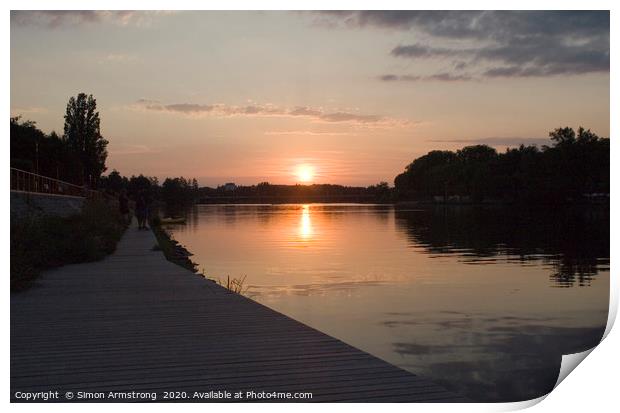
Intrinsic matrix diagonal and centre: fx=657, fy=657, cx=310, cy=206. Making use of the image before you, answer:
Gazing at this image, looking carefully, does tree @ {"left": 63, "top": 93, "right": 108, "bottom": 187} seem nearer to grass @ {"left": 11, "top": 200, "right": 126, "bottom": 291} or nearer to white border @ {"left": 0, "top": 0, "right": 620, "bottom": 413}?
grass @ {"left": 11, "top": 200, "right": 126, "bottom": 291}

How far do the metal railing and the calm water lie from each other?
556 centimetres

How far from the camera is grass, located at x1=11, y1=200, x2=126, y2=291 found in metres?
9.98

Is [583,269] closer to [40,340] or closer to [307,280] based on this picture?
[307,280]

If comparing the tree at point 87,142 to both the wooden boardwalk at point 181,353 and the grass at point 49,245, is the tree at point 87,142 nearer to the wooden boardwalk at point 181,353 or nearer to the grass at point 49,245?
the grass at point 49,245

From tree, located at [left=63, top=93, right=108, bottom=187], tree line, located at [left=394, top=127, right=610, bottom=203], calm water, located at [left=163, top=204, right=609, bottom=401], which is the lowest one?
calm water, located at [left=163, top=204, right=609, bottom=401]

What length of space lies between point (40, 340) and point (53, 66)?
8.82 ft

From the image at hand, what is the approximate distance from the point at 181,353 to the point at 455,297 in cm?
859

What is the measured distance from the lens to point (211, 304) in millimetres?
8992

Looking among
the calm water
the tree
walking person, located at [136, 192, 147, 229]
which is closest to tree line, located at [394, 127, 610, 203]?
the calm water

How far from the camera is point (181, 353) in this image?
609cm

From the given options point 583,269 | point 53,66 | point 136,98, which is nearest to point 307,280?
point 583,269
